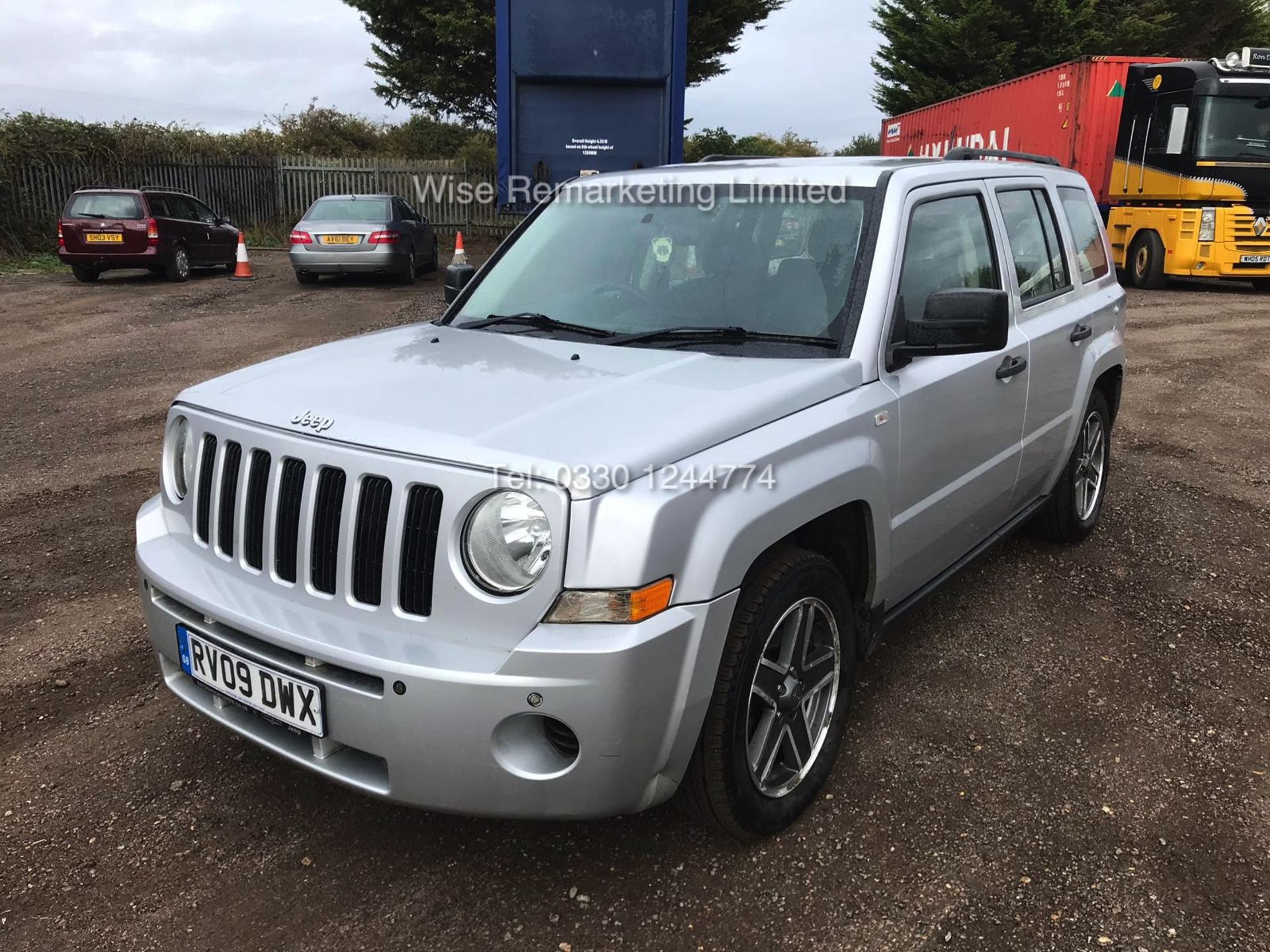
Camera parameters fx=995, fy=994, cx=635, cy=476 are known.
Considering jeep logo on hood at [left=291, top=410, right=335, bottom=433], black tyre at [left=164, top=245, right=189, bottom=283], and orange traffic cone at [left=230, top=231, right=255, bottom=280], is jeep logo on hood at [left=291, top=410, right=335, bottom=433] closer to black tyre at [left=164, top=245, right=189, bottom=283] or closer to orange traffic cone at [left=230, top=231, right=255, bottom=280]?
black tyre at [left=164, top=245, right=189, bottom=283]

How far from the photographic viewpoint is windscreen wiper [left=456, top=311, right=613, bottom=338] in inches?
128

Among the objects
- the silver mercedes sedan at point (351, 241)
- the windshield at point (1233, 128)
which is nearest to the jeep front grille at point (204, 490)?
the silver mercedes sedan at point (351, 241)

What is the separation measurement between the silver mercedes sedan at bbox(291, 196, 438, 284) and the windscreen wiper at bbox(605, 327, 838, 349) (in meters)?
12.7

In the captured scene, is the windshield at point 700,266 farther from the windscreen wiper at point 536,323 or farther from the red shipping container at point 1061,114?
the red shipping container at point 1061,114

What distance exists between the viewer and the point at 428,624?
2250 millimetres

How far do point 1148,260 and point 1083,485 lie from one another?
13.9 m

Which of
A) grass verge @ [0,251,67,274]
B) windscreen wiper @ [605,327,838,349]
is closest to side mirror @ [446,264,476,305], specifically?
windscreen wiper @ [605,327,838,349]

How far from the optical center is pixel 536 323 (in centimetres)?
343

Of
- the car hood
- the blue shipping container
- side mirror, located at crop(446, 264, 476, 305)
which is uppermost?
the blue shipping container

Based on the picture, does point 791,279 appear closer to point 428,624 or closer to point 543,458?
point 543,458

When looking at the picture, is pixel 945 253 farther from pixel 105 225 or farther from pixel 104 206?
pixel 104 206

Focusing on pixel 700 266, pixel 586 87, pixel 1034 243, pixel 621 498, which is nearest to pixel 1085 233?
pixel 1034 243

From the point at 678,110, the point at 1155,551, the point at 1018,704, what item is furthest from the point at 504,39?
the point at 1018,704

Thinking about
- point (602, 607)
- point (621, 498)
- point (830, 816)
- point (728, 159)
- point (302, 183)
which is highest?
point (302, 183)
